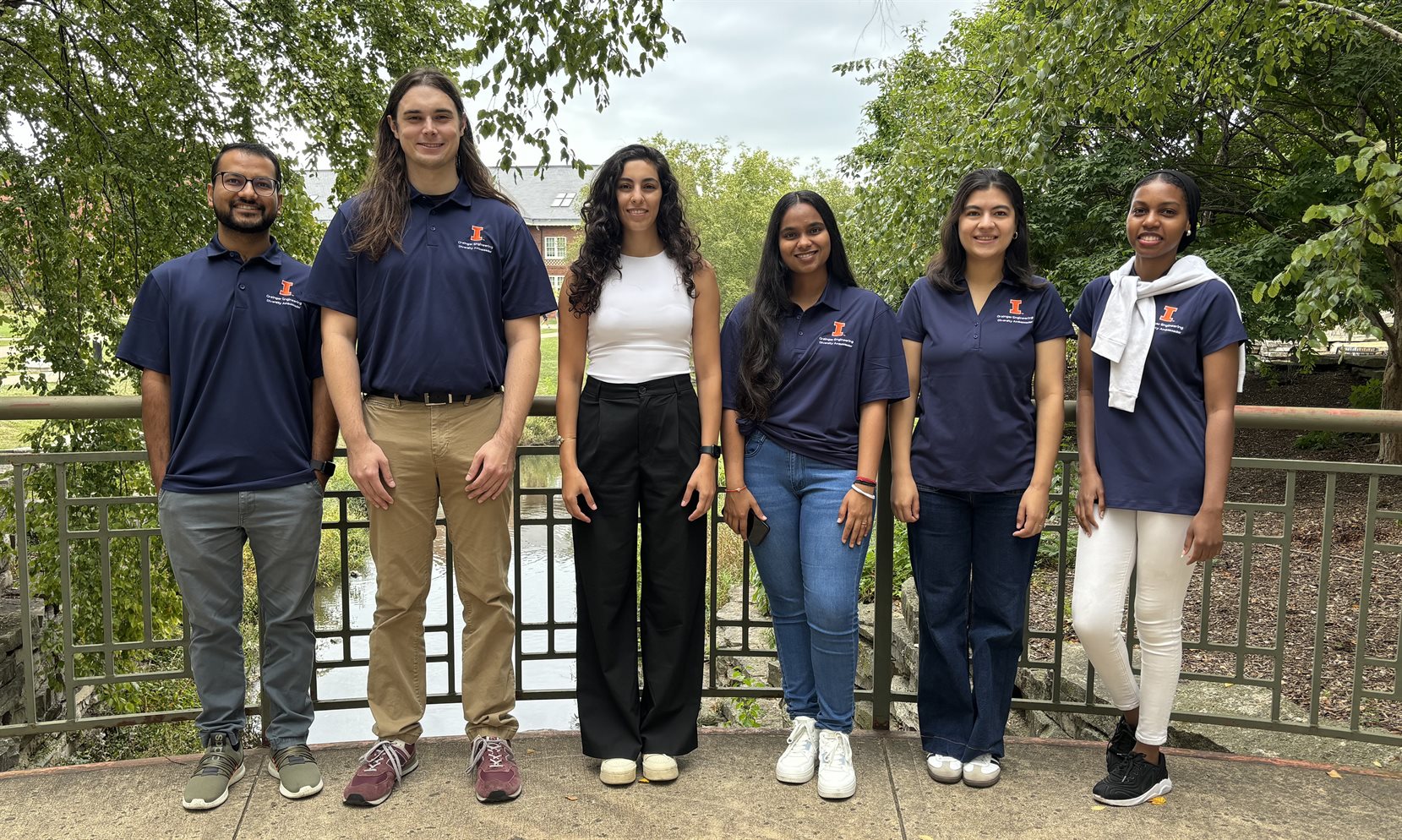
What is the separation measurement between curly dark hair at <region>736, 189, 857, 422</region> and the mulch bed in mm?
1625

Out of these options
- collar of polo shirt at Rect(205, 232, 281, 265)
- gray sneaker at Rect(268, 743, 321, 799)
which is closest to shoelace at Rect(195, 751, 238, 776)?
gray sneaker at Rect(268, 743, 321, 799)

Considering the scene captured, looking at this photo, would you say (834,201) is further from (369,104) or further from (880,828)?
(880,828)

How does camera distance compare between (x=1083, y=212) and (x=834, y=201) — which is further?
(x=834, y=201)

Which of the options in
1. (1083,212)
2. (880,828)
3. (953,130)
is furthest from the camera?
(1083,212)

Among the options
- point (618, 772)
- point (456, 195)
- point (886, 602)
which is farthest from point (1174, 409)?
point (456, 195)

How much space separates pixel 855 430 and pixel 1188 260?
1091mm

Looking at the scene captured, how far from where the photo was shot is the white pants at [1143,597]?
2809 mm

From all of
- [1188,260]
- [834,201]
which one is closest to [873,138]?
[1188,260]

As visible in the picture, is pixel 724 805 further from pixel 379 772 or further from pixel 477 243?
pixel 477 243

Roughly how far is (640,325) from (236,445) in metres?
1.23

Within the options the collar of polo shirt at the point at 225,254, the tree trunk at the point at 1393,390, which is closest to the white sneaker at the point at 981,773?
the collar of polo shirt at the point at 225,254

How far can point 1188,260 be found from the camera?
2.83 metres

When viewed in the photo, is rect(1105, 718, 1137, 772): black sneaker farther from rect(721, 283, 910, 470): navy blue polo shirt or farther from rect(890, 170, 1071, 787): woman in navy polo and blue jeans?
rect(721, 283, 910, 470): navy blue polo shirt

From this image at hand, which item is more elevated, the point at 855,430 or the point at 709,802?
the point at 855,430
